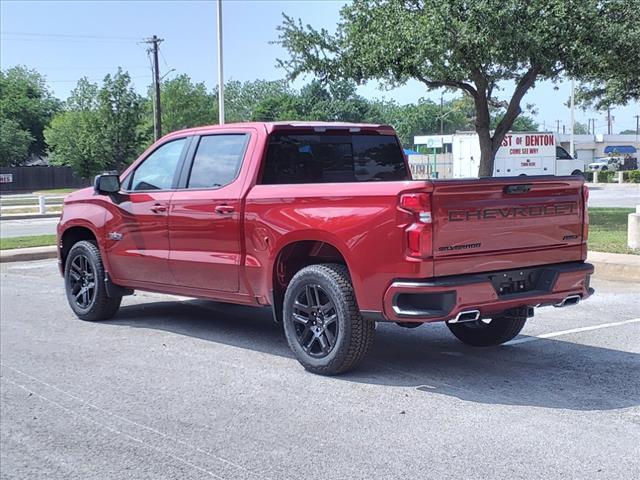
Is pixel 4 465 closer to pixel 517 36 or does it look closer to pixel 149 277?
pixel 149 277

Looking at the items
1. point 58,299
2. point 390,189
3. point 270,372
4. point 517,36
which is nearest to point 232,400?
point 270,372

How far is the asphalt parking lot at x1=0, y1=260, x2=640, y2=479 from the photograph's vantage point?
451cm

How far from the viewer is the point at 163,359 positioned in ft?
23.1

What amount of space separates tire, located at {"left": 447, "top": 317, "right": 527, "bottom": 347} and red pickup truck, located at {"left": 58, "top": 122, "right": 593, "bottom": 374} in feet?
0.04

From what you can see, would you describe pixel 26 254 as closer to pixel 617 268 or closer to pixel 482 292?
pixel 617 268

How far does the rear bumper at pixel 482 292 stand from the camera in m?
5.59

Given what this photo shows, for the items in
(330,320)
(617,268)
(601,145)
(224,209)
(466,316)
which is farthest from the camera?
(601,145)

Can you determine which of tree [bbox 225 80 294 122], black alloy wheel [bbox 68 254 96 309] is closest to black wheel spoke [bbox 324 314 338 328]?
black alloy wheel [bbox 68 254 96 309]

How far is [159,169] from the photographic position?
8047mm

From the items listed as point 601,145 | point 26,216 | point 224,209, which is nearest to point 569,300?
point 224,209

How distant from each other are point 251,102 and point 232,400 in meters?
126

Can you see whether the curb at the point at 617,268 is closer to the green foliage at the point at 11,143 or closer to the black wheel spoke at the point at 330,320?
the black wheel spoke at the point at 330,320

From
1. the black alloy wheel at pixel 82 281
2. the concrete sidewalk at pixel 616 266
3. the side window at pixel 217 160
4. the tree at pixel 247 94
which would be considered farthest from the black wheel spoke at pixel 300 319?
the tree at pixel 247 94

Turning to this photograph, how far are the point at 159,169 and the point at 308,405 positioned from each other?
3.48 meters
